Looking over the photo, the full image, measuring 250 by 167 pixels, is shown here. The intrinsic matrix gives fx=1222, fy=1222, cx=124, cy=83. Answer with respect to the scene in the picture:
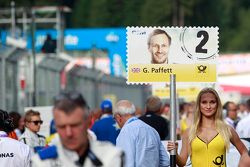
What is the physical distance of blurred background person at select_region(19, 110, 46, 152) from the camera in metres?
13.9

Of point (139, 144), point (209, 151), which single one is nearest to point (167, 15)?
point (139, 144)

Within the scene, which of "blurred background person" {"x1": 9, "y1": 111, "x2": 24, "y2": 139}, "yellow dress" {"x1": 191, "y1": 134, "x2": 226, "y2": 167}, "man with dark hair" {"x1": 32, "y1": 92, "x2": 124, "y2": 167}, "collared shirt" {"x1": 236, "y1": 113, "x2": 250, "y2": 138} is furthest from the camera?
"collared shirt" {"x1": 236, "y1": 113, "x2": 250, "y2": 138}

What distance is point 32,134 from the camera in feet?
46.8

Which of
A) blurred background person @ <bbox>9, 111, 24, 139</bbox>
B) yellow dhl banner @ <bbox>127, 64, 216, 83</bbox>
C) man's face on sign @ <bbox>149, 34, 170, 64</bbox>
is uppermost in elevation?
man's face on sign @ <bbox>149, 34, 170, 64</bbox>

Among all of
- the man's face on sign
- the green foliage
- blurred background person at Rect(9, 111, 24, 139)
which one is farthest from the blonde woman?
the green foliage

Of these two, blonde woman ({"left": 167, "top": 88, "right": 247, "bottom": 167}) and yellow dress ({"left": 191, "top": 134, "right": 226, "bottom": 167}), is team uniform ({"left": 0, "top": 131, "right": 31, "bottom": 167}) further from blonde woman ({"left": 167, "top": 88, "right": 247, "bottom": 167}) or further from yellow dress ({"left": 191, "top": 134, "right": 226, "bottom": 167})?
yellow dress ({"left": 191, "top": 134, "right": 226, "bottom": 167})

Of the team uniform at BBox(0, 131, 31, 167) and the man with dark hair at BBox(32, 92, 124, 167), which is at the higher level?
the man with dark hair at BBox(32, 92, 124, 167)

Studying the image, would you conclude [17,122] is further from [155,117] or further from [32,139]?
[32,139]

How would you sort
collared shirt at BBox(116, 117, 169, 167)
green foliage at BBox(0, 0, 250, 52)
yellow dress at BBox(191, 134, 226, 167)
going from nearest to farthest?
1. yellow dress at BBox(191, 134, 226, 167)
2. collared shirt at BBox(116, 117, 169, 167)
3. green foliage at BBox(0, 0, 250, 52)

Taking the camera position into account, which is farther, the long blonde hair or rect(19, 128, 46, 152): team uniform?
rect(19, 128, 46, 152): team uniform

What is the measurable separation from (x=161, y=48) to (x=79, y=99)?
19.9 ft

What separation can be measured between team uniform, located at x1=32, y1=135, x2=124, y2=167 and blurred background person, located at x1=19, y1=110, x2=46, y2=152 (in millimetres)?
7342

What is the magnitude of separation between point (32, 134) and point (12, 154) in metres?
4.04

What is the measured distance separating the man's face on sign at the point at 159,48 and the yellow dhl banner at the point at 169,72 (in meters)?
0.09
